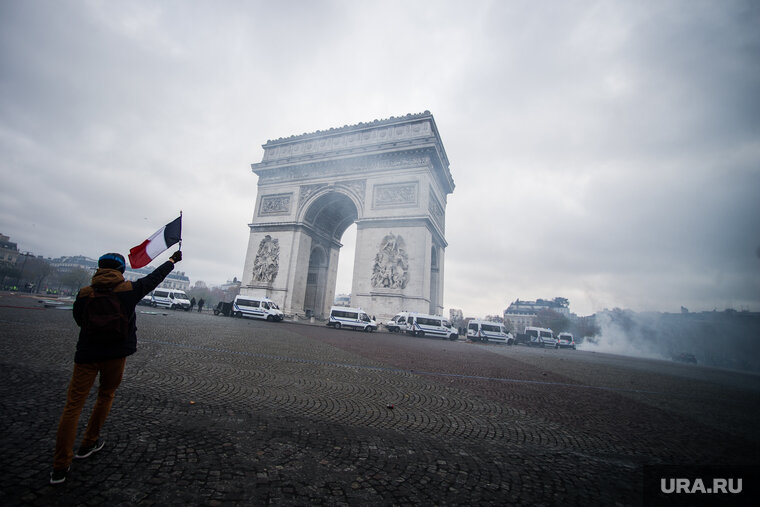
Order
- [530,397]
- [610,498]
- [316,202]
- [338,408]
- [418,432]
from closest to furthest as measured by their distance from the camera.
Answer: [610,498]
[418,432]
[338,408]
[530,397]
[316,202]

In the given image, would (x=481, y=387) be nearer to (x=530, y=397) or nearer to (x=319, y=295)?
(x=530, y=397)

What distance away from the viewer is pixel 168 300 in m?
26.7

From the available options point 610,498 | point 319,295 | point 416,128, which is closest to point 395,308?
point 319,295

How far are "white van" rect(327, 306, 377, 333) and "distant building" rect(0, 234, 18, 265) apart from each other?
78774 mm

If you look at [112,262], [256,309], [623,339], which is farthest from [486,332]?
[623,339]

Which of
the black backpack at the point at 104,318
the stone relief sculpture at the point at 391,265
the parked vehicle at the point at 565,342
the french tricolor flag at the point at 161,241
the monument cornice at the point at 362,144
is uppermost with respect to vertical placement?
the monument cornice at the point at 362,144

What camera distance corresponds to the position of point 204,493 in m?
2.06

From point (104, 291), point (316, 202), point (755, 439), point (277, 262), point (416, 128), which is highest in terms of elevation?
point (416, 128)

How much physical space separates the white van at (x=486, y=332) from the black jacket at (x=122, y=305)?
26.1m

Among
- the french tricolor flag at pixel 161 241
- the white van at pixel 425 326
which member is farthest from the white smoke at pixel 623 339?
the french tricolor flag at pixel 161 241

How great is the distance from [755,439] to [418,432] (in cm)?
472

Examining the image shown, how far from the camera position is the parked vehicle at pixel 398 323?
21781 millimetres

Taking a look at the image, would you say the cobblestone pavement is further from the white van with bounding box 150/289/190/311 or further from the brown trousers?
the white van with bounding box 150/289/190/311

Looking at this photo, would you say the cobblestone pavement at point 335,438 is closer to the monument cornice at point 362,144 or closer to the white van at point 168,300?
the monument cornice at point 362,144
